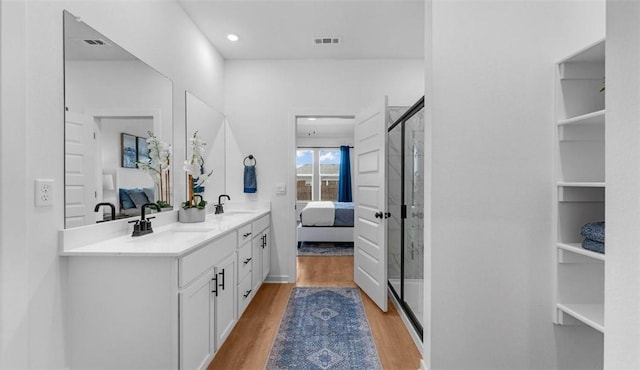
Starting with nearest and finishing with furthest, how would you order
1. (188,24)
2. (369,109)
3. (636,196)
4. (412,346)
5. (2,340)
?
(636,196)
(2,340)
(412,346)
(188,24)
(369,109)

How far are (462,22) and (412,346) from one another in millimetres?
2126

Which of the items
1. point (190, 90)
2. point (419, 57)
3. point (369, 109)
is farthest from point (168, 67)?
point (419, 57)

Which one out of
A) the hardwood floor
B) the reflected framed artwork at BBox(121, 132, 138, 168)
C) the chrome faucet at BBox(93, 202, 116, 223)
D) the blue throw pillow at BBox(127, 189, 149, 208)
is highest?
the reflected framed artwork at BBox(121, 132, 138, 168)

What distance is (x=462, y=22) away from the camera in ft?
5.81

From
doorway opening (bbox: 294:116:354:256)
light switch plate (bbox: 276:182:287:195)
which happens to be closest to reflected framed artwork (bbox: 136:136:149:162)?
light switch plate (bbox: 276:182:287:195)

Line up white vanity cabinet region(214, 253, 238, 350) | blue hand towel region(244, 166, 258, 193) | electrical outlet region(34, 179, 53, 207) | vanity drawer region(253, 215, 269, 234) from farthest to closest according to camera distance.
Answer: blue hand towel region(244, 166, 258, 193), vanity drawer region(253, 215, 269, 234), white vanity cabinet region(214, 253, 238, 350), electrical outlet region(34, 179, 53, 207)

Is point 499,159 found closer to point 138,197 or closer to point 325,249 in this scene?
point 138,197

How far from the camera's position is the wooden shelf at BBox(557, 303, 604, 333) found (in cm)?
154

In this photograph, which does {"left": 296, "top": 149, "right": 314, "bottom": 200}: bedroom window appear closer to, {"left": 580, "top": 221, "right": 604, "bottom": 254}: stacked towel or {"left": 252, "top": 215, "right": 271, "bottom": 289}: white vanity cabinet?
{"left": 252, "top": 215, "right": 271, "bottom": 289}: white vanity cabinet

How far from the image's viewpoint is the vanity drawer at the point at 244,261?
2620mm

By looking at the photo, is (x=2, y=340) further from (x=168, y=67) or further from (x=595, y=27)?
(x=595, y=27)

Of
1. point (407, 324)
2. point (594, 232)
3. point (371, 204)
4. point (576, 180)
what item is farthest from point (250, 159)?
point (594, 232)

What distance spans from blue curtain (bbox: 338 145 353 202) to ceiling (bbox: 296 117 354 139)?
0.41 metres

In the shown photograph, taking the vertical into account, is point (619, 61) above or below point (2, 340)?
above
